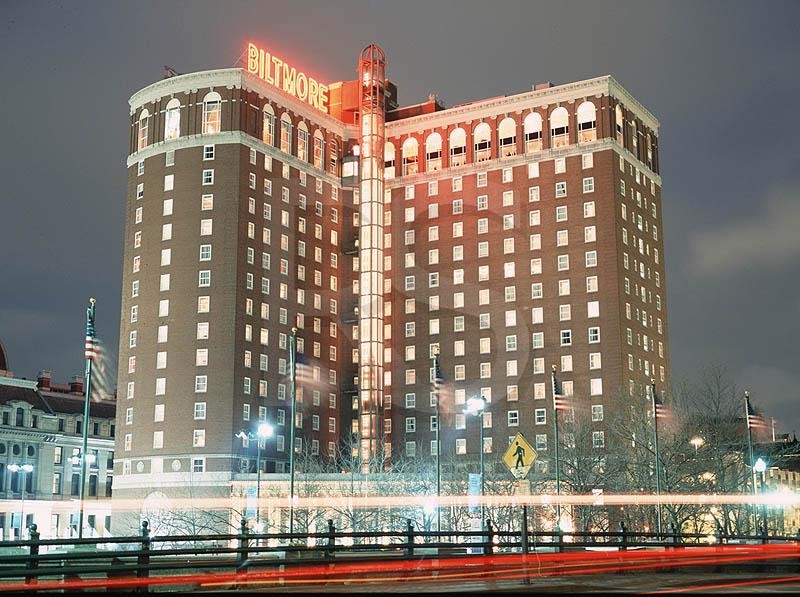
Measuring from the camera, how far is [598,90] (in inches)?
5118

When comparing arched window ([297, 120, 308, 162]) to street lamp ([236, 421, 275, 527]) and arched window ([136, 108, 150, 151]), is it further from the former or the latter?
street lamp ([236, 421, 275, 527])

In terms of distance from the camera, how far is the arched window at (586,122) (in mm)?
130375

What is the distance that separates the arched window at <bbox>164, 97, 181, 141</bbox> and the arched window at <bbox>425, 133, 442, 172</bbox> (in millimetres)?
31424

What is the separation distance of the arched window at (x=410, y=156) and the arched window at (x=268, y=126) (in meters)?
18.4

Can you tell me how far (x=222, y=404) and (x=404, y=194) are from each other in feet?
124

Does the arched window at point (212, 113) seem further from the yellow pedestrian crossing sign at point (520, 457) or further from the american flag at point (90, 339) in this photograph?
the yellow pedestrian crossing sign at point (520, 457)

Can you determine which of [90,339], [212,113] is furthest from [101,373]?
[212,113]

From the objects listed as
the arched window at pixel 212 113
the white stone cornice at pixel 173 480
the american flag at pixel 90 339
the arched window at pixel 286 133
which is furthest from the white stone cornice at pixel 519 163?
the american flag at pixel 90 339

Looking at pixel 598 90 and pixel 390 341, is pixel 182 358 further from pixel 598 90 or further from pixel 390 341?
pixel 598 90

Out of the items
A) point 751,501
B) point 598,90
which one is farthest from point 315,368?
point 751,501

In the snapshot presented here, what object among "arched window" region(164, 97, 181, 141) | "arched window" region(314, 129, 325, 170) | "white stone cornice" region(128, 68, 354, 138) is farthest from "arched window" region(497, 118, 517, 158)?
"arched window" region(164, 97, 181, 141)

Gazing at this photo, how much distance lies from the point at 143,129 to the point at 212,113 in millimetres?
9310

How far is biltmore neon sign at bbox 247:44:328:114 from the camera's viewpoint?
134 m

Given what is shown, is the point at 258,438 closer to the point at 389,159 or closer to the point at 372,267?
the point at 372,267
